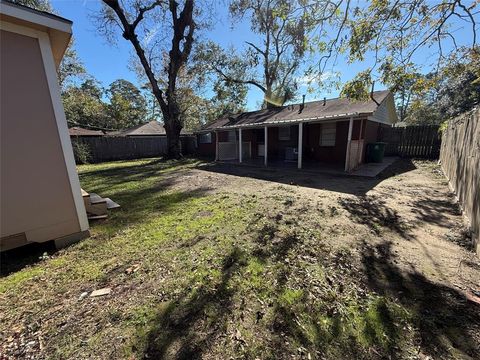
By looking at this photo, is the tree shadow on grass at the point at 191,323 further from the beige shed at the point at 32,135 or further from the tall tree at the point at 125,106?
the tall tree at the point at 125,106

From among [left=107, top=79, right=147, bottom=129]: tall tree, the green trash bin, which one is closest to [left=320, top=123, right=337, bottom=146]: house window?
the green trash bin

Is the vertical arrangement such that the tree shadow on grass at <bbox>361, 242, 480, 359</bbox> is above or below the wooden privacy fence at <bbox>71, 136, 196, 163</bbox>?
below

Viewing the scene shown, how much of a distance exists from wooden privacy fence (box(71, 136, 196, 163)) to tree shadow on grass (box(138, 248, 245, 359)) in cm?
1650

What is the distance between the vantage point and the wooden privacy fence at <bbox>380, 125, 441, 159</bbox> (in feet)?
43.0

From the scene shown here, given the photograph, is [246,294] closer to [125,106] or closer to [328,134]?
[328,134]

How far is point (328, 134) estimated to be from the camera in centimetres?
1202

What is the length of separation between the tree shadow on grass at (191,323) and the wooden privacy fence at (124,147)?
54.1ft

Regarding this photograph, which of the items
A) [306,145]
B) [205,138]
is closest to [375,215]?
[306,145]

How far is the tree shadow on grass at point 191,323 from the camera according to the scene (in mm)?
1923

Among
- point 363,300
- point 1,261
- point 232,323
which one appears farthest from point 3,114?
point 363,300

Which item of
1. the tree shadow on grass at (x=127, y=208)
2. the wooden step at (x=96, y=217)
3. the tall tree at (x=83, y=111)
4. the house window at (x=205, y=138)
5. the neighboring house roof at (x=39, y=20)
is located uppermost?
the tall tree at (x=83, y=111)

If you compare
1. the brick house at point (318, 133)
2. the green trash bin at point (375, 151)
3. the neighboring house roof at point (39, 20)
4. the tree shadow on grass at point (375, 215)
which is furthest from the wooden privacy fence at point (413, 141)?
the neighboring house roof at point (39, 20)

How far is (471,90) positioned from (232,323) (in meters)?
24.3

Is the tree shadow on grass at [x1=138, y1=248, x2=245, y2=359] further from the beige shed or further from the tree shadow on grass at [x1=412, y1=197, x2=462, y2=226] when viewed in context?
the tree shadow on grass at [x1=412, y1=197, x2=462, y2=226]
